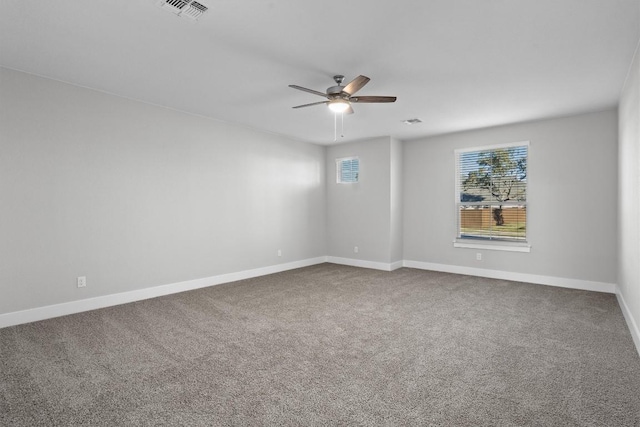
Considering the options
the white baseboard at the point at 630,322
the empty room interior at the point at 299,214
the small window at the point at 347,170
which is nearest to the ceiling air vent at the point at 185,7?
the empty room interior at the point at 299,214

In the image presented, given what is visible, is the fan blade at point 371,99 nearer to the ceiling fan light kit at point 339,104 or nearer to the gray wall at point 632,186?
the ceiling fan light kit at point 339,104

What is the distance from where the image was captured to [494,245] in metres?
5.96

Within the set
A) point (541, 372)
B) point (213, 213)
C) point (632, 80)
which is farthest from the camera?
point (213, 213)

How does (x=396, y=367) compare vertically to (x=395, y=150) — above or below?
below

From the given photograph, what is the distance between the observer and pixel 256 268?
6211 millimetres

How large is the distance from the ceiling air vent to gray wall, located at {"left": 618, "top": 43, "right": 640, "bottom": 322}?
365 centimetres

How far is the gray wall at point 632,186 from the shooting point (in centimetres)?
301

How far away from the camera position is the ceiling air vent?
2.37 m

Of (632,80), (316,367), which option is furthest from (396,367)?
(632,80)

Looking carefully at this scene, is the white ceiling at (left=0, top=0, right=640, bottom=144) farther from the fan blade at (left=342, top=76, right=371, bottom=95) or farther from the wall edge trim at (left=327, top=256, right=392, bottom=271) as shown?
the wall edge trim at (left=327, top=256, right=392, bottom=271)

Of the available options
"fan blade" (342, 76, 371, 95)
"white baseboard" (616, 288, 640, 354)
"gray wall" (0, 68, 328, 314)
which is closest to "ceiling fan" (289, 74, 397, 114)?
"fan blade" (342, 76, 371, 95)

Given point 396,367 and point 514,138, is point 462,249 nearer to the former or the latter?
point 514,138

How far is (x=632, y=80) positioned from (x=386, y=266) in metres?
4.51

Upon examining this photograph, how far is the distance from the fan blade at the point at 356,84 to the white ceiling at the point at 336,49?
207 mm
